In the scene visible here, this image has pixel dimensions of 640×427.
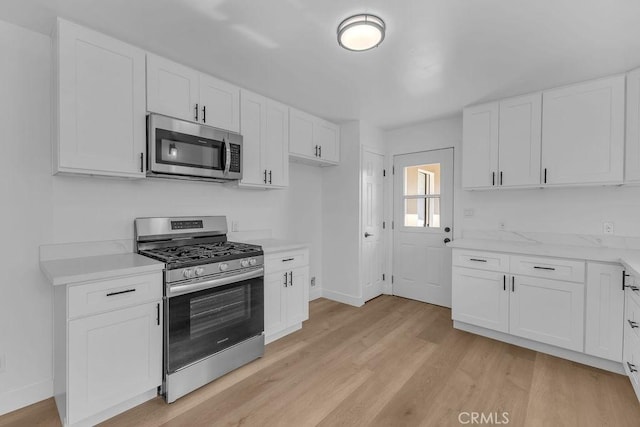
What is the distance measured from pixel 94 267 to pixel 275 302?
148 cm

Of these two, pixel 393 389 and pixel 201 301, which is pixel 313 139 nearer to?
pixel 201 301

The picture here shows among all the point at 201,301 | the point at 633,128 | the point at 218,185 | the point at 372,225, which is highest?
the point at 633,128

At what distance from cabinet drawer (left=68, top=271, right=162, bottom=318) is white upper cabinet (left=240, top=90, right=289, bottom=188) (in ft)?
4.10

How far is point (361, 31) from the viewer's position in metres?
1.84

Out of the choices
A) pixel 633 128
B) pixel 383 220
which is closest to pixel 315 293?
pixel 383 220

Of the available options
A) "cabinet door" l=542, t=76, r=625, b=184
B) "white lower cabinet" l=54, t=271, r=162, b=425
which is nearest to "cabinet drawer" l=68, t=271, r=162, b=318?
"white lower cabinet" l=54, t=271, r=162, b=425

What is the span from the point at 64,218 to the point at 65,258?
0.28m

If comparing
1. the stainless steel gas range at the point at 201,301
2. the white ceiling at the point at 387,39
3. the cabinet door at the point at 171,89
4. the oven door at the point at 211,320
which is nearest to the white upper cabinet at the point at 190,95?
the cabinet door at the point at 171,89

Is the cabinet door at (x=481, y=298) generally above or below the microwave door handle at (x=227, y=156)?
below

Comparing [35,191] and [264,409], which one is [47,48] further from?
[264,409]

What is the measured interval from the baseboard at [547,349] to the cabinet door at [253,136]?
2621mm

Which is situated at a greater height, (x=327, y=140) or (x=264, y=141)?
(x=327, y=140)

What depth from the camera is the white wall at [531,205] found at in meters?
2.76

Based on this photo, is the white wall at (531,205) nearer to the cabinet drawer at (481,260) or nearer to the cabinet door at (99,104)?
the cabinet drawer at (481,260)
